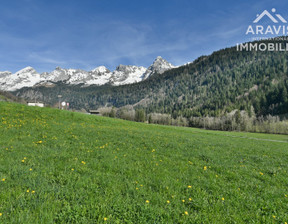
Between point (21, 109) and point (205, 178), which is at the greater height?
point (21, 109)

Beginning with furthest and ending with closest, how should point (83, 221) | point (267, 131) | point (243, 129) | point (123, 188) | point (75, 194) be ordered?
point (243, 129)
point (267, 131)
point (123, 188)
point (75, 194)
point (83, 221)

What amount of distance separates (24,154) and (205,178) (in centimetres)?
1066

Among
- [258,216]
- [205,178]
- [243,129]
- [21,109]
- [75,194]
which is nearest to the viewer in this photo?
[258,216]

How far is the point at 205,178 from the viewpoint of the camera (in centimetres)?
784

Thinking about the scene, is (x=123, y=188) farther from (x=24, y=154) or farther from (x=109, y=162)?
(x=24, y=154)

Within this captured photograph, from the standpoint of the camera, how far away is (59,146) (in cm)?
1154

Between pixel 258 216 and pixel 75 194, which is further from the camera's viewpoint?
pixel 75 194

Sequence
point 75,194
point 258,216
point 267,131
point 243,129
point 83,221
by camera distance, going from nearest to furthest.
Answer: point 83,221 → point 258,216 → point 75,194 → point 267,131 → point 243,129

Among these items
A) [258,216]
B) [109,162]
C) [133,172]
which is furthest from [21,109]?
[258,216]

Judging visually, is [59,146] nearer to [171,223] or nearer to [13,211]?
[13,211]

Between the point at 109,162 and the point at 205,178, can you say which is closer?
the point at 205,178

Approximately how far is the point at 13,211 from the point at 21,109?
2743 cm

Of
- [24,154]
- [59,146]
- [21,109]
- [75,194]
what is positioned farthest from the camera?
[21,109]

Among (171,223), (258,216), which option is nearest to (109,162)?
(171,223)
